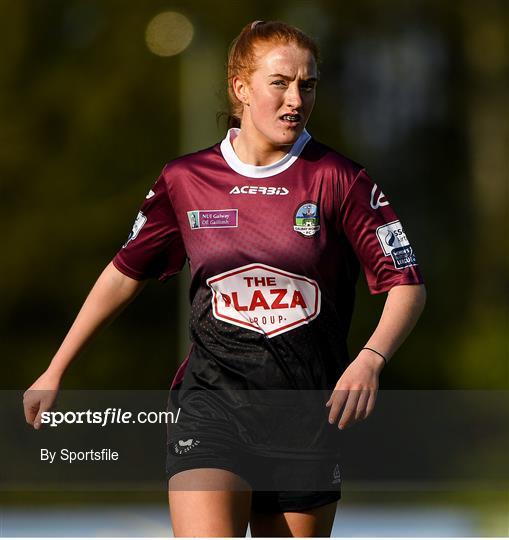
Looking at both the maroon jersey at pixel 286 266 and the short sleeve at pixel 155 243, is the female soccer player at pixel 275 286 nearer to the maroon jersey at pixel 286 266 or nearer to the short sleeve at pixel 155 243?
the maroon jersey at pixel 286 266

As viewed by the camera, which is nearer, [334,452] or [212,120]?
[334,452]

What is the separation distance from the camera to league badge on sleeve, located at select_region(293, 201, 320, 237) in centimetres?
436

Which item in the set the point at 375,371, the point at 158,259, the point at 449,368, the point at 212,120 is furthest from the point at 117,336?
the point at 375,371

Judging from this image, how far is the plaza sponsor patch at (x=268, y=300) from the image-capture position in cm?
435

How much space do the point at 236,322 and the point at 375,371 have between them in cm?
58

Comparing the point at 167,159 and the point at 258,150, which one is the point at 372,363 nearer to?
the point at 258,150

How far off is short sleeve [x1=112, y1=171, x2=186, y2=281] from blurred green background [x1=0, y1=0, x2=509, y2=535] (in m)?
7.16

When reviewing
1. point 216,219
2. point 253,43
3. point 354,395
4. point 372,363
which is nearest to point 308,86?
point 253,43

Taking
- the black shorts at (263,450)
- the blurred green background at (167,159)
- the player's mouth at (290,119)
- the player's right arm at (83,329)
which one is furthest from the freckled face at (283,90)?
the blurred green background at (167,159)

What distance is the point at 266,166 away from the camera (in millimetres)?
4449

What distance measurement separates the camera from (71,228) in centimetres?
1349

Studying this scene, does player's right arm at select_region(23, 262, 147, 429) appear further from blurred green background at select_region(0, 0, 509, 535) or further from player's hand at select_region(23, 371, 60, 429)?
blurred green background at select_region(0, 0, 509, 535)

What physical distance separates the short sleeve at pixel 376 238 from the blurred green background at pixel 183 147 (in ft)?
27.9

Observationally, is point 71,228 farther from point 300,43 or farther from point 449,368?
point 300,43
